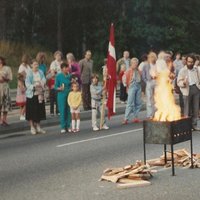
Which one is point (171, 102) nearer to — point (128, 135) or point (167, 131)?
point (167, 131)

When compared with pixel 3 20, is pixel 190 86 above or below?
below

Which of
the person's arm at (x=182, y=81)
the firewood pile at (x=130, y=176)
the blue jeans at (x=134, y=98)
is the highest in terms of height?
the person's arm at (x=182, y=81)

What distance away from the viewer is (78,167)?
39.9 feet

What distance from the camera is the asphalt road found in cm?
984

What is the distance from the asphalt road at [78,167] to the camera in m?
9.84

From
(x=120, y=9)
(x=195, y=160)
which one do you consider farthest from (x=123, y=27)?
(x=195, y=160)

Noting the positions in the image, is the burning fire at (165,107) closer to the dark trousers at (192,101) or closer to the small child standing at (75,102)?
the dark trousers at (192,101)

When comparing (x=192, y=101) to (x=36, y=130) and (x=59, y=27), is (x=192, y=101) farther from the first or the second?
(x=59, y=27)

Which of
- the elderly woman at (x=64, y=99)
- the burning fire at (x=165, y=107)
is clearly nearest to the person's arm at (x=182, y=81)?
the elderly woman at (x=64, y=99)

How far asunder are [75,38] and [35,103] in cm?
3371

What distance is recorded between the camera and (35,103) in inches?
686

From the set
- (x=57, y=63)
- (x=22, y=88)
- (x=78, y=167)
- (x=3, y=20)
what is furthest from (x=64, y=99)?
(x=3, y=20)

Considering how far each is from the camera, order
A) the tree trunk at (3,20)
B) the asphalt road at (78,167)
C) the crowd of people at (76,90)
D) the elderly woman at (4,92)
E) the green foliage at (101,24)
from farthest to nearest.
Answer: the green foliage at (101,24) → the tree trunk at (3,20) → the elderly woman at (4,92) → the crowd of people at (76,90) → the asphalt road at (78,167)

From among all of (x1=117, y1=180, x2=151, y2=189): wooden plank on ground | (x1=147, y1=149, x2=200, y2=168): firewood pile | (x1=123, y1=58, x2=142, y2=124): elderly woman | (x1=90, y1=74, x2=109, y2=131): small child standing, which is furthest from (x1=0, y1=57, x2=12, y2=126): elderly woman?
(x1=117, y1=180, x2=151, y2=189): wooden plank on ground
